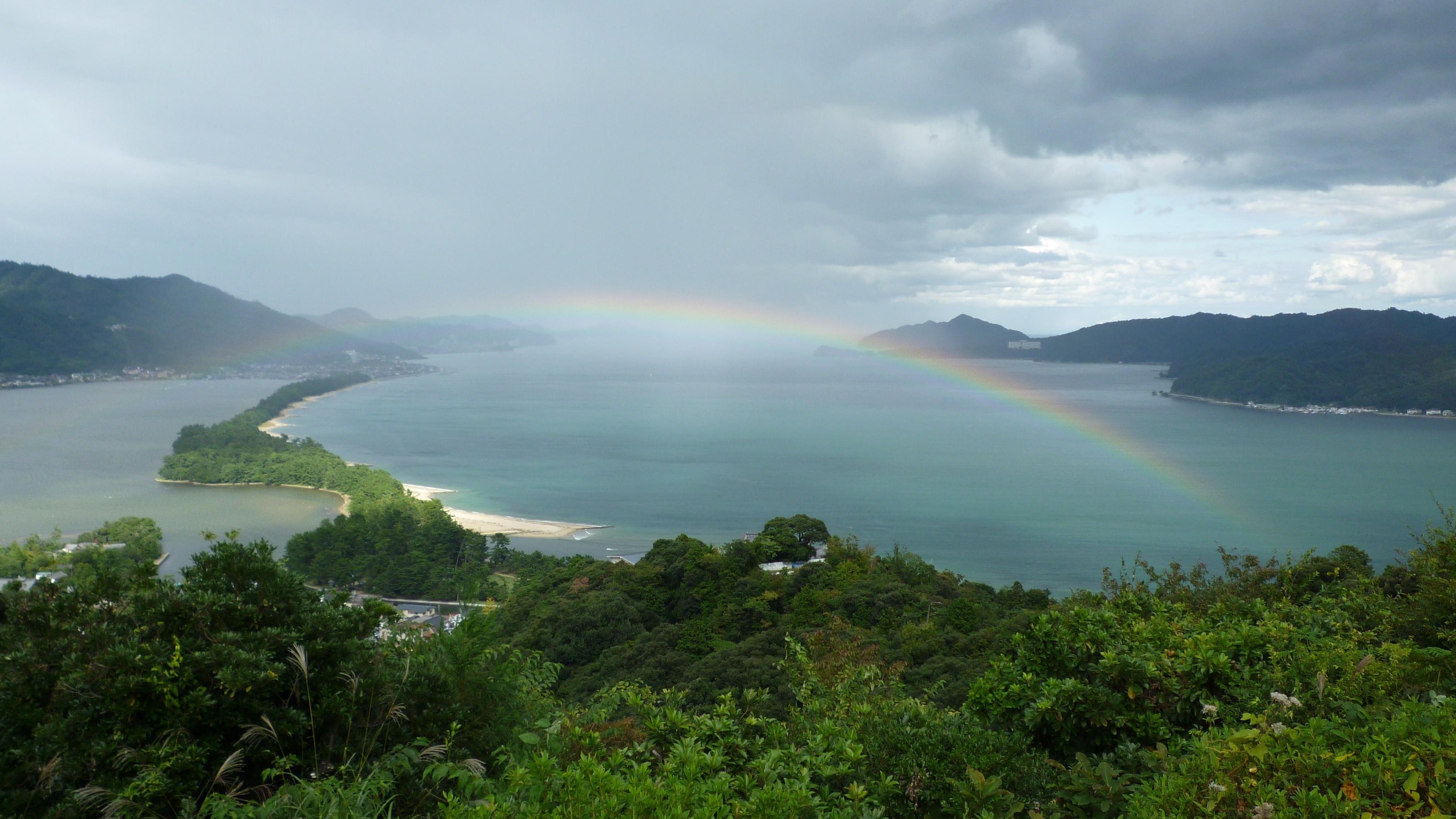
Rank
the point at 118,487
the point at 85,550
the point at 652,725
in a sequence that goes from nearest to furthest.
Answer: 1. the point at 652,725
2. the point at 85,550
3. the point at 118,487

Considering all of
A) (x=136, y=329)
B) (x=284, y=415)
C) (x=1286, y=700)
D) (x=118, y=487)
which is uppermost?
(x=136, y=329)

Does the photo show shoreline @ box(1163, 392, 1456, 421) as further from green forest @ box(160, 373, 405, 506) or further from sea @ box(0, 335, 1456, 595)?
green forest @ box(160, 373, 405, 506)

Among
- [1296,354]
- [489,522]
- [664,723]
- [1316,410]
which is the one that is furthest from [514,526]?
[1296,354]

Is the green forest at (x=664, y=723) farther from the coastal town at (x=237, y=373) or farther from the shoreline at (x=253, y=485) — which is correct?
the coastal town at (x=237, y=373)

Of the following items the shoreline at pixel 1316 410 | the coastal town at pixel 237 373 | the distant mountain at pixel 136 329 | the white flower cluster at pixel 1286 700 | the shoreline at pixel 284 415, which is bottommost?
the shoreline at pixel 284 415

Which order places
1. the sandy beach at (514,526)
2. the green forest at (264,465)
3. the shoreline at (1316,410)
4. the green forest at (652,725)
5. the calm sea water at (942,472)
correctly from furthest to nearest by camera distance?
the shoreline at (1316,410) < the green forest at (264,465) < the calm sea water at (942,472) < the sandy beach at (514,526) < the green forest at (652,725)

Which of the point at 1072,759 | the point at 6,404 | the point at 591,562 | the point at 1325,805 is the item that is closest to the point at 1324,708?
the point at 1072,759

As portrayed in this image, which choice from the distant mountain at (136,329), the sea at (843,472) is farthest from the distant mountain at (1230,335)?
the distant mountain at (136,329)

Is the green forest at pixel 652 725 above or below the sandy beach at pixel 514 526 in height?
above

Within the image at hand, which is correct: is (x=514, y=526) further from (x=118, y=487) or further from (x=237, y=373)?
(x=237, y=373)
